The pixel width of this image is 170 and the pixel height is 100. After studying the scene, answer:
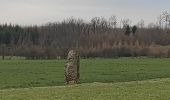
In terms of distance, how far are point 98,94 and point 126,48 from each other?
Result: 99817 millimetres

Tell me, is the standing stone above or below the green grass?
above

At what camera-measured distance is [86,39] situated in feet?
521

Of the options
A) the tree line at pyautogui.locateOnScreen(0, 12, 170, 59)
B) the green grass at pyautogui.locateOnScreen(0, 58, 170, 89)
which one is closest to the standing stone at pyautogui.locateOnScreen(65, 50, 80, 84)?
the green grass at pyautogui.locateOnScreen(0, 58, 170, 89)

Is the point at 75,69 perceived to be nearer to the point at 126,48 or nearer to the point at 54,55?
the point at 54,55

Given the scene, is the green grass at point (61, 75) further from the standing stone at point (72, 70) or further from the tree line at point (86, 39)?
the tree line at point (86, 39)

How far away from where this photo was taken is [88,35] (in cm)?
16662

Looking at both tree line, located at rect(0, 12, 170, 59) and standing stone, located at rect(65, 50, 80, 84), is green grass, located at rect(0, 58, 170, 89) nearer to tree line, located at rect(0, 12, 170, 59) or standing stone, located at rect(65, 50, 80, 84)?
standing stone, located at rect(65, 50, 80, 84)

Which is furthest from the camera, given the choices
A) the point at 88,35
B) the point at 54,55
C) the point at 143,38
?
the point at 88,35

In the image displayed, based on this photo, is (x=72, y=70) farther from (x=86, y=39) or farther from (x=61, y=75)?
(x=86, y=39)

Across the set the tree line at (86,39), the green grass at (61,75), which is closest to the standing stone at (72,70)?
the green grass at (61,75)

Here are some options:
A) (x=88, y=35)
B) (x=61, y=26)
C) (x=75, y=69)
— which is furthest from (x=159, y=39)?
(x=75, y=69)

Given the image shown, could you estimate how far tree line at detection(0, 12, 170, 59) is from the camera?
11369 centimetres

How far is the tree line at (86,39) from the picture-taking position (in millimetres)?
113688

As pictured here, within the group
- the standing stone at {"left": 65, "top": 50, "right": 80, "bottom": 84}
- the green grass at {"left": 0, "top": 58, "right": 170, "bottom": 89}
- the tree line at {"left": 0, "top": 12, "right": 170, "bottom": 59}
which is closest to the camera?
the standing stone at {"left": 65, "top": 50, "right": 80, "bottom": 84}
